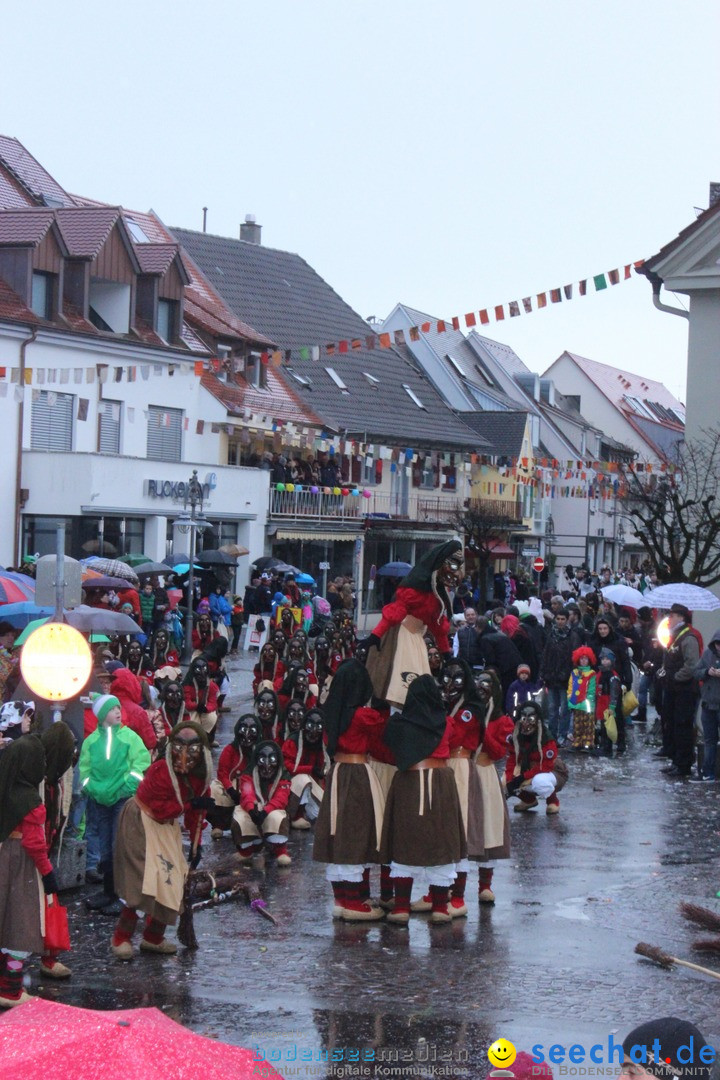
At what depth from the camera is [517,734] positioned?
14.6 metres

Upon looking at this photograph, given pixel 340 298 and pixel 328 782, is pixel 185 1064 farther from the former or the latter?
pixel 340 298

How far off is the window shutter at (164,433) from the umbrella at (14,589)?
18.0 meters

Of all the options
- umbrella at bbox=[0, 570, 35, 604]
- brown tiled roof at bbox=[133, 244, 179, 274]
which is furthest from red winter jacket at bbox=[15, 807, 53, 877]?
brown tiled roof at bbox=[133, 244, 179, 274]

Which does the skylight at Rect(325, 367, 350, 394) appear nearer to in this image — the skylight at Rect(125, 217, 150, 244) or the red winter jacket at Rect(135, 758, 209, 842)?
the skylight at Rect(125, 217, 150, 244)

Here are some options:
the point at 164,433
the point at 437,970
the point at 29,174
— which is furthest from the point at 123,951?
the point at 29,174

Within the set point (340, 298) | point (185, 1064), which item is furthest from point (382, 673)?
point (340, 298)

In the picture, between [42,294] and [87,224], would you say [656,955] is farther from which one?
[87,224]

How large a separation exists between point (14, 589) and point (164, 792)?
28.3ft

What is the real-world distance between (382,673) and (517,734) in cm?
471

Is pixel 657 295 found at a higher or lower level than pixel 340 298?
lower

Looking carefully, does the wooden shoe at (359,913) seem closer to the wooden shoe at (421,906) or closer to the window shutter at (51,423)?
the wooden shoe at (421,906)

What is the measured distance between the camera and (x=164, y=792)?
361 inches

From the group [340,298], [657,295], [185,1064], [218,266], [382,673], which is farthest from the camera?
[340,298]

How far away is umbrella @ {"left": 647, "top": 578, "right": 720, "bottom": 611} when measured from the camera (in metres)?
19.6
